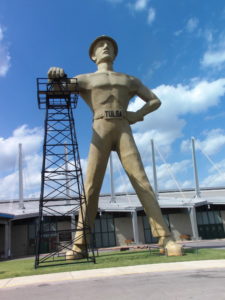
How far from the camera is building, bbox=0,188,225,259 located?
28484 mm

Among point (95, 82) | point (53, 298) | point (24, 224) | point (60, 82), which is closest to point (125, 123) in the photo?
point (95, 82)

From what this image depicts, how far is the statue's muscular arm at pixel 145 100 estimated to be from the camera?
13219 mm

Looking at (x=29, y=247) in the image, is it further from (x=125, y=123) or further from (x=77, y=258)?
(x=125, y=123)

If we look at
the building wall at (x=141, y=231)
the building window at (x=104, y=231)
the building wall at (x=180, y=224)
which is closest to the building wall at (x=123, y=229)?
the building window at (x=104, y=231)

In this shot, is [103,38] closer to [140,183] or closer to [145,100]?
[145,100]

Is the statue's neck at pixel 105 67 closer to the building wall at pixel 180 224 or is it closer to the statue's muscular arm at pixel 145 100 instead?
the statue's muscular arm at pixel 145 100

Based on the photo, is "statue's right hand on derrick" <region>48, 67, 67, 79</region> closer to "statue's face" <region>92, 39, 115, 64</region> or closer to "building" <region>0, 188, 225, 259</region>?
"statue's face" <region>92, 39, 115, 64</region>

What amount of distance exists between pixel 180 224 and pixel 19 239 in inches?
620

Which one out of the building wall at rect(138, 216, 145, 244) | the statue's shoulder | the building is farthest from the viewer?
the building wall at rect(138, 216, 145, 244)

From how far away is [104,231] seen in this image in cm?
3064

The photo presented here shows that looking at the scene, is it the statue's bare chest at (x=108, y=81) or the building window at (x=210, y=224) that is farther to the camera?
the building window at (x=210, y=224)

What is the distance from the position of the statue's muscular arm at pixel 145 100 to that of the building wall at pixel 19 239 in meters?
20.1

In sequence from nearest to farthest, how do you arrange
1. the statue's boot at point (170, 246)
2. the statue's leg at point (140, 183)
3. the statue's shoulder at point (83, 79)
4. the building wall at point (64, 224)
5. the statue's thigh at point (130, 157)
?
the statue's boot at point (170, 246)
the statue's leg at point (140, 183)
the statue's thigh at point (130, 157)
the statue's shoulder at point (83, 79)
the building wall at point (64, 224)

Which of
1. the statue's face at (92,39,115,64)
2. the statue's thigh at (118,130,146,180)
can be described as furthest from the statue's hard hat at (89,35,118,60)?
the statue's thigh at (118,130,146,180)
